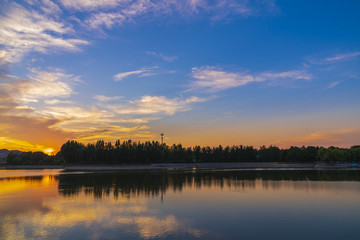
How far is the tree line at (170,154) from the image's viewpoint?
5561 inches

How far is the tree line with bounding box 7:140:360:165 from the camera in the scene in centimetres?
14125

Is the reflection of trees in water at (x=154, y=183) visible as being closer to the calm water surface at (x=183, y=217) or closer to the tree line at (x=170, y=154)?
the calm water surface at (x=183, y=217)

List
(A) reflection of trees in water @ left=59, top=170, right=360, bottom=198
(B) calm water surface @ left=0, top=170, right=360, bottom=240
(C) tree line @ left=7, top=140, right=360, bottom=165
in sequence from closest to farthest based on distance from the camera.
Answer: (B) calm water surface @ left=0, top=170, right=360, bottom=240 < (A) reflection of trees in water @ left=59, top=170, right=360, bottom=198 < (C) tree line @ left=7, top=140, right=360, bottom=165

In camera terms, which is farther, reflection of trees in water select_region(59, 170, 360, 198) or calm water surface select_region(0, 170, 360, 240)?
reflection of trees in water select_region(59, 170, 360, 198)

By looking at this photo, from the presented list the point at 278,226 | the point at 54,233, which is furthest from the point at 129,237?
the point at 278,226

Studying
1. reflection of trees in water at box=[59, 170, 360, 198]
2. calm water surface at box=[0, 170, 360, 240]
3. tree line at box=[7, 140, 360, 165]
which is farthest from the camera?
tree line at box=[7, 140, 360, 165]

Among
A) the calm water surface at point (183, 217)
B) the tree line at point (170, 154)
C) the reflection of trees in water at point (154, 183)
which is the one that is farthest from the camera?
the tree line at point (170, 154)

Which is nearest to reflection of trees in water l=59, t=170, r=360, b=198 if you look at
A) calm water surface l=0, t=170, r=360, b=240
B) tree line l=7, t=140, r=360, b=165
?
calm water surface l=0, t=170, r=360, b=240

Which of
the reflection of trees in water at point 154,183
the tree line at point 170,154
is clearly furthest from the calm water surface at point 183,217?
the tree line at point 170,154

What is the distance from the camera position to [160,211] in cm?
2211

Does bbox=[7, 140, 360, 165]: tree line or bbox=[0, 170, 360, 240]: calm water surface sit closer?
bbox=[0, 170, 360, 240]: calm water surface

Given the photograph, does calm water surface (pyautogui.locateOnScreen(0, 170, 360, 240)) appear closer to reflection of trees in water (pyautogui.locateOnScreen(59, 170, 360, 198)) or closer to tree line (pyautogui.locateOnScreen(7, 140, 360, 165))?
reflection of trees in water (pyautogui.locateOnScreen(59, 170, 360, 198))

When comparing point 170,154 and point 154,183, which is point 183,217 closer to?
point 154,183

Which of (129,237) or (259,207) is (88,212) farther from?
(259,207)
